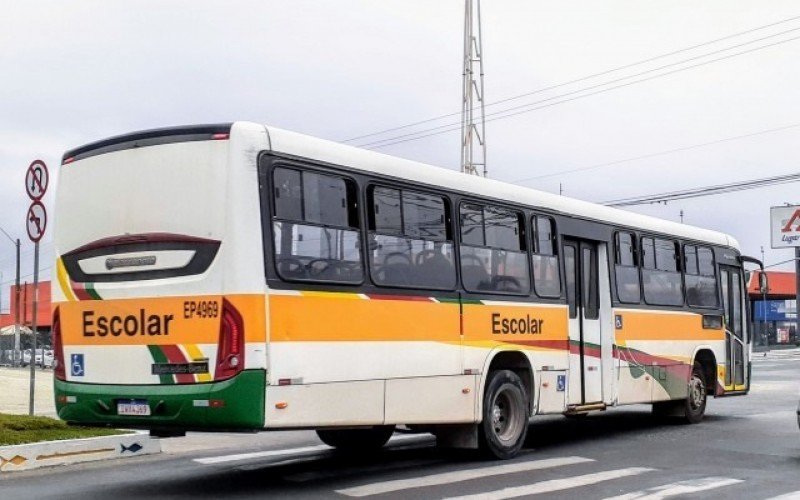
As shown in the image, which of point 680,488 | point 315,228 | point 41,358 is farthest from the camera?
point 41,358

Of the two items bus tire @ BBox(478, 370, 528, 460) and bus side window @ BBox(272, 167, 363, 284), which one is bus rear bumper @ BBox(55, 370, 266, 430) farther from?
bus tire @ BBox(478, 370, 528, 460)

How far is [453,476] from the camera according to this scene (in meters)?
10.5

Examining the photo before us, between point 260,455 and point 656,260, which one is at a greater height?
point 656,260

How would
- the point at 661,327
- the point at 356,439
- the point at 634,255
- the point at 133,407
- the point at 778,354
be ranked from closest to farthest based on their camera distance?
the point at 133,407 → the point at 356,439 → the point at 634,255 → the point at 661,327 → the point at 778,354

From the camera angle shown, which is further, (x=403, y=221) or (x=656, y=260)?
(x=656, y=260)

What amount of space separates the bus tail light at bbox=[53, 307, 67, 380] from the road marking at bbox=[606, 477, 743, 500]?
17.5ft

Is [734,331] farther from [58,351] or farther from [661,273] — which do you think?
[58,351]

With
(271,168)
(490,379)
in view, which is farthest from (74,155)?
(490,379)

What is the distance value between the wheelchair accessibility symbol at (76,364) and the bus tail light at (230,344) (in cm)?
171

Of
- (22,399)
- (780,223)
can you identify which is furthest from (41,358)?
(780,223)

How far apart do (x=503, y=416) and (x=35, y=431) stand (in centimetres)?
568

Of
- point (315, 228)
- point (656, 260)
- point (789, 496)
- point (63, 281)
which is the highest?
point (656, 260)

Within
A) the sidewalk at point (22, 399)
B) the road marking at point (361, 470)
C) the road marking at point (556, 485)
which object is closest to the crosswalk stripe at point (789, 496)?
the road marking at point (556, 485)

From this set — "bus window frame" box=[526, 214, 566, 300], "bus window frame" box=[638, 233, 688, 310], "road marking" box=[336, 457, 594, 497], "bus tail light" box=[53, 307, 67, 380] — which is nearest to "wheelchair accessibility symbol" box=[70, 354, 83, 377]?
"bus tail light" box=[53, 307, 67, 380]
